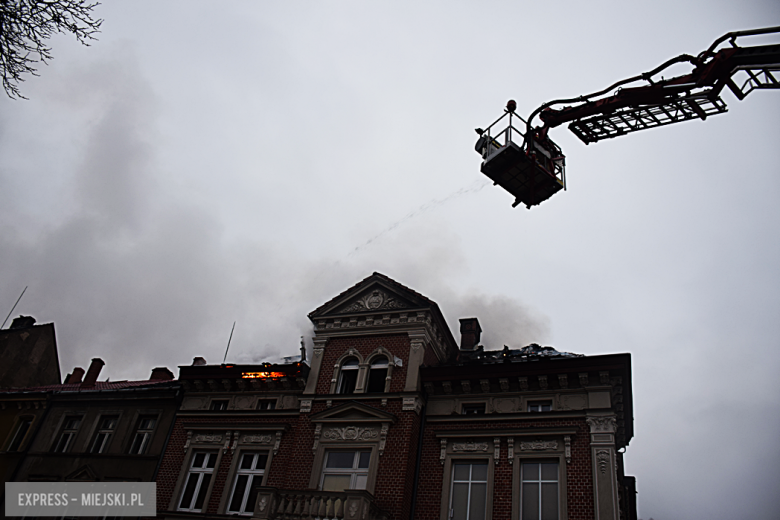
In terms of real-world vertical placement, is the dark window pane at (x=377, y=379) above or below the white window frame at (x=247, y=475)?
above

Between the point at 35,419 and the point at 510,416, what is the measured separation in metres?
22.1

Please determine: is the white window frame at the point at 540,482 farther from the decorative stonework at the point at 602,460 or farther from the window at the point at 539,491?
the decorative stonework at the point at 602,460

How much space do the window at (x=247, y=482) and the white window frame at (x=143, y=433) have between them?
496cm

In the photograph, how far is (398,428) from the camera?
19.7 meters

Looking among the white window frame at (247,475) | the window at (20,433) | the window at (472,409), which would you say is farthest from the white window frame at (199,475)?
the window at (20,433)

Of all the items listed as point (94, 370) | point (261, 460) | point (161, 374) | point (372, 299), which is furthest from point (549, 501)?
point (94, 370)

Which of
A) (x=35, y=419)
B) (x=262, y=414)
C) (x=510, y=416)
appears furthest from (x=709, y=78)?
(x=35, y=419)

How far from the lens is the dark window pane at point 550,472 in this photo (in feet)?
57.3

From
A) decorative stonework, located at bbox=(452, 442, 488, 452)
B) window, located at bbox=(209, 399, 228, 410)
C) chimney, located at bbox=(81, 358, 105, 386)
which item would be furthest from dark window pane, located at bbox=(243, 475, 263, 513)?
chimney, located at bbox=(81, 358, 105, 386)

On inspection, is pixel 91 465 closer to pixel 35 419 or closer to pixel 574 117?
pixel 35 419

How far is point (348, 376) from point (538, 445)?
7732 mm

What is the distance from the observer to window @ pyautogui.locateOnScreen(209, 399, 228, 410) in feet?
77.5

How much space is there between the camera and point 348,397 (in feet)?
69.0

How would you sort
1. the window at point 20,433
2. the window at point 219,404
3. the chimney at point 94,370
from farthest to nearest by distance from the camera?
the chimney at point 94,370, the window at point 20,433, the window at point 219,404
